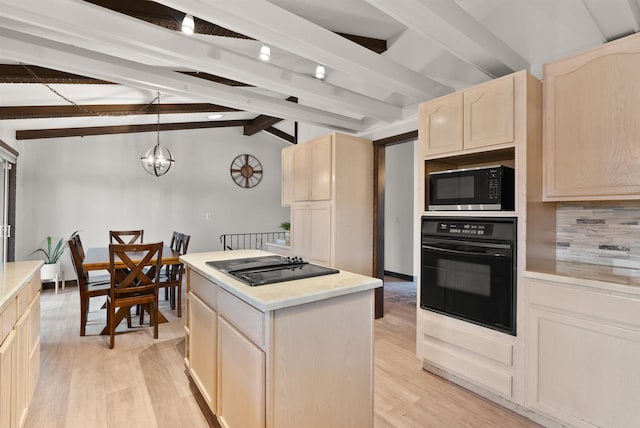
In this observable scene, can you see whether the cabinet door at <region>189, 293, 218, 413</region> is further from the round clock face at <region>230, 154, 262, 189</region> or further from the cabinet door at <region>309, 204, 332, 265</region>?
the round clock face at <region>230, 154, 262, 189</region>

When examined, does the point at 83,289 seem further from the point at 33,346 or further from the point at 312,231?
the point at 312,231

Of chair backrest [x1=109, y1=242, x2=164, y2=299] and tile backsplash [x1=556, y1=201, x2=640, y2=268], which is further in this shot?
chair backrest [x1=109, y1=242, x2=164, y2=299]

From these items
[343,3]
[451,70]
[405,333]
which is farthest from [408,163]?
[343,3]

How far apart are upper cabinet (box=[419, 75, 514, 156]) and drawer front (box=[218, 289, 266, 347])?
1.86 meters

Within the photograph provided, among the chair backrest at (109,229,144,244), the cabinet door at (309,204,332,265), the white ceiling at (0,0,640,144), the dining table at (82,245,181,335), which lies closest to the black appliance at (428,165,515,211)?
the white ceiling at (0,0,640,144)

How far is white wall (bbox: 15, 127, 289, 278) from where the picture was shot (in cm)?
503

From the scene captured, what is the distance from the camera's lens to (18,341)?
1717mm

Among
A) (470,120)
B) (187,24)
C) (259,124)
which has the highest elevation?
(259,124)

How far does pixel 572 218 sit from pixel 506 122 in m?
0.92

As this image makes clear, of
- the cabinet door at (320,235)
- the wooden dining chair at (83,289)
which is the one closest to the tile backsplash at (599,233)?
the cabinet door at (320,235)

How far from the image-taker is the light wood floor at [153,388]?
196 cm

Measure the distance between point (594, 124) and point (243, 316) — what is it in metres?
2.30

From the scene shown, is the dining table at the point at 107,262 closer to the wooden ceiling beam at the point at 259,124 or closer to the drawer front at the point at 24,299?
the drawer front at the point at 24,299

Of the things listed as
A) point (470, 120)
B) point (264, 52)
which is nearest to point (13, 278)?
point (264, 52)
